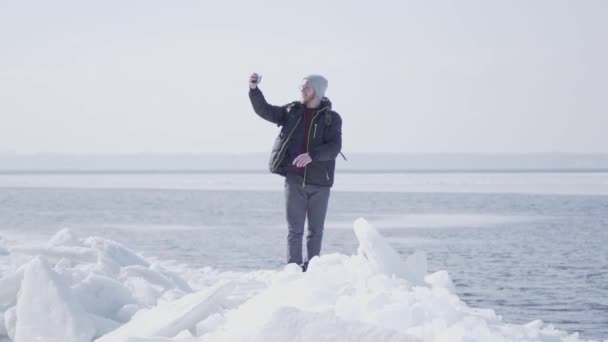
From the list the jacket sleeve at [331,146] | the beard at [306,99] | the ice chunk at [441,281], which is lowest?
the ice chunk at [441,281]

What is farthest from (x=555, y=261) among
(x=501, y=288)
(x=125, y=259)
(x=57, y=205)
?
(x=57, y=205)

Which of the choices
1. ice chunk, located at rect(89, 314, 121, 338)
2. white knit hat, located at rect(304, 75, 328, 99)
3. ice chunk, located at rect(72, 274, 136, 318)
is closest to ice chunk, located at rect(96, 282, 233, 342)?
ice chunk, located at rect(89, 314, 121, 338)

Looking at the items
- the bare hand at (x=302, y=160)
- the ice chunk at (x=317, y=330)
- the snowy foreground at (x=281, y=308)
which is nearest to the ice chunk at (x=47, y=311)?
the snowy foreground at (x=281, y=308)

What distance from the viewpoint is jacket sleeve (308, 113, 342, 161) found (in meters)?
5.96

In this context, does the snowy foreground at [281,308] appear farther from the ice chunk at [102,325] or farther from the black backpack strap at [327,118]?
the black backpack strap at [327,118]

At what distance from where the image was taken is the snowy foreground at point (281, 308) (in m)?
3.53

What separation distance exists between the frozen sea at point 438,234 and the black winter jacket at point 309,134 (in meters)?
1.86

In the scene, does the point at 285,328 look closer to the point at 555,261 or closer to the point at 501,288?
the point at 501,288

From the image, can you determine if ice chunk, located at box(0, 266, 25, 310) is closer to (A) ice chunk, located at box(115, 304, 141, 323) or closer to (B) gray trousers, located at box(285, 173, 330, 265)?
(A) ice chunk, located at box(115, 304, 141, 323)

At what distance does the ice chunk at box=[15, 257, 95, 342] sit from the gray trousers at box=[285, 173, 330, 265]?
1996mm

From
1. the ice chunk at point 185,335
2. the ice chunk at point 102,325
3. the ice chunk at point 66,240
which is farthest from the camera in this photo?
the ice chunk at point 66,240

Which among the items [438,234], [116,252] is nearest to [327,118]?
[116,252]

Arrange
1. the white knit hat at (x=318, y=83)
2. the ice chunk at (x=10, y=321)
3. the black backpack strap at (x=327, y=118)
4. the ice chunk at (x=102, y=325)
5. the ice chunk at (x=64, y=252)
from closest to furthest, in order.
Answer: the ice chunk at (x=102, y=325)
the ice chunk at (x=10, y=321)
the white knit hat at (x=318, y=83)
the black backpack strap at (x=327, y=118)
the ice chunk at (x=64, y=252)

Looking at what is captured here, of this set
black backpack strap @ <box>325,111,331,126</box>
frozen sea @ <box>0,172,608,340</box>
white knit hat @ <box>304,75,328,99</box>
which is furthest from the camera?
frozen sea @ <box>0,172,608,340</box>
